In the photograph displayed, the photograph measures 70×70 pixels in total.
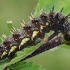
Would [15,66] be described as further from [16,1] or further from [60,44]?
[16,1]

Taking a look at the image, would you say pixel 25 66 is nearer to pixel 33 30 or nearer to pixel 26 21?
pixel 33 30

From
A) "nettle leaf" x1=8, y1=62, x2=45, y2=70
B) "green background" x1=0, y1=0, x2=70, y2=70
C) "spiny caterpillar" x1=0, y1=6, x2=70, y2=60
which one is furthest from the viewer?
"green background" x1=0, y1=0, x2=70, y2=70

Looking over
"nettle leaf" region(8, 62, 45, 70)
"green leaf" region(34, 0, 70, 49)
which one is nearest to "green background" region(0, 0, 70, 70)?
"green leaf" region(34, 0, 70, 49)

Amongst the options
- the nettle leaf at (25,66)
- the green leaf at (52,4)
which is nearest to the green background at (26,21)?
the green leaf at (52,4)

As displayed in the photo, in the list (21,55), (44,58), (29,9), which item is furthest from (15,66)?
(29,9)

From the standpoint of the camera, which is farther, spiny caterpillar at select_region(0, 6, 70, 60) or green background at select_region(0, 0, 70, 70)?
green background at select_region(0, 0, 70, 70)

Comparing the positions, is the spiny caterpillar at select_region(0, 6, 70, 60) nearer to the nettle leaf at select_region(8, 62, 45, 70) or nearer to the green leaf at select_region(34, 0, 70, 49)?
the green leaf at select_region(34, 0, 70, 49)
